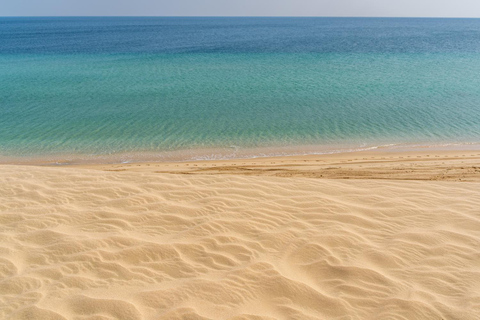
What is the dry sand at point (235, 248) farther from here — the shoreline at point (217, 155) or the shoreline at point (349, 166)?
the shoreline at point (217, 155)

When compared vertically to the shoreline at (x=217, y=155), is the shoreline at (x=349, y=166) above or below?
below

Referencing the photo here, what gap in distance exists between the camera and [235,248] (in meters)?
5.18

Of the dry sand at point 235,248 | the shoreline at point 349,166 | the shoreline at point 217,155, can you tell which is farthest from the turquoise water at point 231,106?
the dry sand at point 235,248

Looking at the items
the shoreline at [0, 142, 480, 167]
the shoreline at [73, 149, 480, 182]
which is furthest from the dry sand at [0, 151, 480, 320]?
the shoreline at [0, 142, 480, 167]

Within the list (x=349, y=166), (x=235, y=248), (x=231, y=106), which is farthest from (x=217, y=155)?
(x=235, y=248)

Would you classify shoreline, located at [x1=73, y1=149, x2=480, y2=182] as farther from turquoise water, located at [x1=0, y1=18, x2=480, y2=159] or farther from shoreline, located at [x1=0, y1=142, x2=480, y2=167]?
turquoise water, located at [x1=0, y1=18, x2=480, y2=159]

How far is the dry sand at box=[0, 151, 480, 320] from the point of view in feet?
13.5

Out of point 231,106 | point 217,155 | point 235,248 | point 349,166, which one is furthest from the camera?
point 231,106

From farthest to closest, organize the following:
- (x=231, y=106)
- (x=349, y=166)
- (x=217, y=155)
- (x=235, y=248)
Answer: (x=231, y=106) → (x=217, y=155) → (x=349, y=166) → (x=235, y=248)

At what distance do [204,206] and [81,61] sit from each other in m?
33.5

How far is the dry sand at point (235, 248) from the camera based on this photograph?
161 inches

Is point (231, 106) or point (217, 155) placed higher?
point (231, 106)

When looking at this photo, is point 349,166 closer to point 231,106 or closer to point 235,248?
point 235,248

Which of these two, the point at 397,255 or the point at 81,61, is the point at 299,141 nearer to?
the point at 397,255
